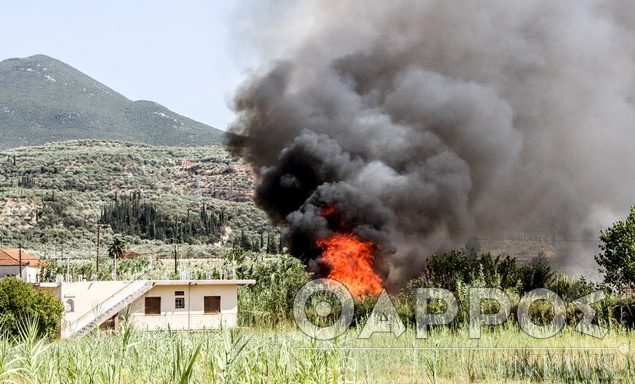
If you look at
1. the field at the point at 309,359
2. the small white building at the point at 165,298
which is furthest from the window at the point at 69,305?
the field at the point at 309,359

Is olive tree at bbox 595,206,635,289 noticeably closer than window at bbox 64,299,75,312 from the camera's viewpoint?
Yes

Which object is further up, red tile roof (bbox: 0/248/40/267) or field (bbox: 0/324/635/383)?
red tile roof (bbox: 0/248/40/267)

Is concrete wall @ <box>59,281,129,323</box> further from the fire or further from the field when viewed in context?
the field

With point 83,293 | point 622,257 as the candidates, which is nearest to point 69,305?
Result: point 83,293

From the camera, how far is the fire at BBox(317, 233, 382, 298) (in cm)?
3134

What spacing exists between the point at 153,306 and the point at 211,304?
2.35m

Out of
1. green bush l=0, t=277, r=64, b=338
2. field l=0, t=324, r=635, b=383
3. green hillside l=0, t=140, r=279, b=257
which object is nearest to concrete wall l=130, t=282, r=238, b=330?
green bush l=0, t=277, r=64, b=338

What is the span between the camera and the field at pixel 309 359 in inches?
380

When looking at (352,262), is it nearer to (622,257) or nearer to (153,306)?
(153,306)

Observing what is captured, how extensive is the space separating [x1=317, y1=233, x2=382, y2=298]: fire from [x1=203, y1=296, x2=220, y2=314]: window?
4984 millimetres

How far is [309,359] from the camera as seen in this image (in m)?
10.3

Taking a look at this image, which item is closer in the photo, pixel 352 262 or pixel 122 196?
pixel 352 262

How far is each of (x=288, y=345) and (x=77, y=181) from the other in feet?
334

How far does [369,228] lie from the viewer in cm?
3322
